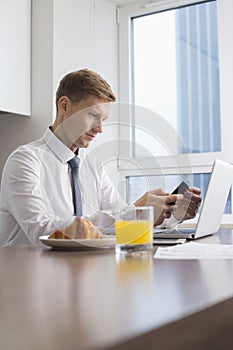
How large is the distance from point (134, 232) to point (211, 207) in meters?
0.52

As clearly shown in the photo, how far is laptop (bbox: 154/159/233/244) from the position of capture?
4.56ft

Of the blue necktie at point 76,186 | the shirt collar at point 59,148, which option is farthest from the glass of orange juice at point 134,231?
the shirt collar at point 59,148

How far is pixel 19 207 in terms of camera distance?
161cm

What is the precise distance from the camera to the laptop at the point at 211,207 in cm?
139

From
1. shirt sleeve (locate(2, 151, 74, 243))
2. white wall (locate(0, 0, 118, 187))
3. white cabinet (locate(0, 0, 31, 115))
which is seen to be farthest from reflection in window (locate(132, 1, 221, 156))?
shirt sleeve (locate(2, 151, 74, 243))

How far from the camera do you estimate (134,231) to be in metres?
1.03

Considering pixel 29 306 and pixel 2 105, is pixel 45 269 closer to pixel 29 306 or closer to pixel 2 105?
pixel 29 306

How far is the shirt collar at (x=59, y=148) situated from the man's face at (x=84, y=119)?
0.03 m

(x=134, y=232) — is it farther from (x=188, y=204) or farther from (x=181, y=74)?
(x=181, y=74)

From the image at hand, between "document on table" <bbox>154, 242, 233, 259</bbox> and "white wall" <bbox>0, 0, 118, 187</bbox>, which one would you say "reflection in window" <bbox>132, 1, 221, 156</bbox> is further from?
"document on table" <bbox>154, 242, 233, 259</bbox>

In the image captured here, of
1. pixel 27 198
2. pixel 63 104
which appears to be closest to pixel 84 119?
pixel 63 104

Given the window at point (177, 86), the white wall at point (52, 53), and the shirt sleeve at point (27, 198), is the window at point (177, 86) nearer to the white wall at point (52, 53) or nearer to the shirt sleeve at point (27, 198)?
the white wall at point (52, 53)

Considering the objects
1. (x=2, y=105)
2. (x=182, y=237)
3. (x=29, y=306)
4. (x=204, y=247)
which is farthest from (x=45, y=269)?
(x=2, y=105)

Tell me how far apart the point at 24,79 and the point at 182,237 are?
6.04 feet
